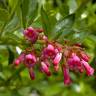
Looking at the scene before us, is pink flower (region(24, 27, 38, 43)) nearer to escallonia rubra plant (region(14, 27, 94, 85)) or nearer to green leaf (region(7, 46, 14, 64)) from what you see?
escallonia rubra plant (region(14, 27, 94, 85))

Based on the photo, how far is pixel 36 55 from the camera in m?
1.34

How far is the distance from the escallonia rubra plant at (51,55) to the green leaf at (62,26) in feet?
0.09

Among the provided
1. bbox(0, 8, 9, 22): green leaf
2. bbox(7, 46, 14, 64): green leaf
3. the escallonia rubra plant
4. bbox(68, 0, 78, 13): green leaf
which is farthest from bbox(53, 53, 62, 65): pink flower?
bbox(68, 0, 78, 13): green leaf

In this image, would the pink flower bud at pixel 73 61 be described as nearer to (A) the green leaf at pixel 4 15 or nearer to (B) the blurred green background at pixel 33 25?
(B) the blurred green background at pixel 33 25

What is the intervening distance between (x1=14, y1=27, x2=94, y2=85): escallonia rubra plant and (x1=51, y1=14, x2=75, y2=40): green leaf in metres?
0.03

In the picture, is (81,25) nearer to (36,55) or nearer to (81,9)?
(81,9)

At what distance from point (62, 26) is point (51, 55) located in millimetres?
113

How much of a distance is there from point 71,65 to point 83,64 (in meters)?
0.09

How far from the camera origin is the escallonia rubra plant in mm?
1284

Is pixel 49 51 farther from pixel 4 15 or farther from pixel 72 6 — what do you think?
pixel 72 6

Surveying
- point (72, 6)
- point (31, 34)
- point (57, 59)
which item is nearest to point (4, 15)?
point (31, 34)

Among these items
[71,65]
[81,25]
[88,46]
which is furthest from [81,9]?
[88,46]

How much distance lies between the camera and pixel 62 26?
1325 mm

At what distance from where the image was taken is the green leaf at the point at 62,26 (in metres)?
1.31
